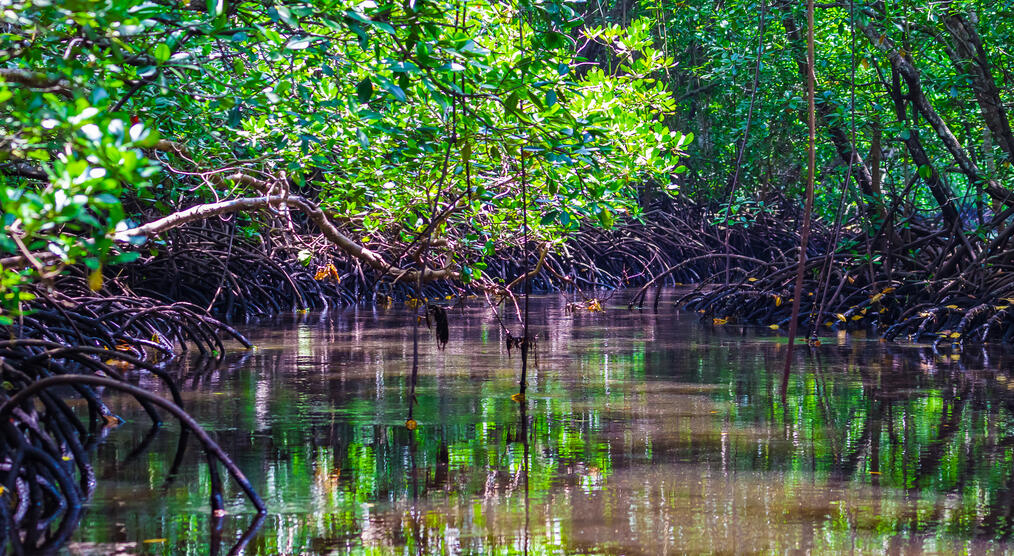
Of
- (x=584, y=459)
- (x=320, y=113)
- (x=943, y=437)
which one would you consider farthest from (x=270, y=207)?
(x=943, y=437)

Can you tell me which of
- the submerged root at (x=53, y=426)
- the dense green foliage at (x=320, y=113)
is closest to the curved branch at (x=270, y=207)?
the dense green foliage at (x=320, y=113)

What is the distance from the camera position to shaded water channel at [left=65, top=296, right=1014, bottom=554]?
12.2 ft

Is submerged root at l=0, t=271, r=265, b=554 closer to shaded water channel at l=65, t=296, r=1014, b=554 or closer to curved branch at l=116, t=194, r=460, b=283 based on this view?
shaded water channel at l=65, t=296, r=1014, b=554

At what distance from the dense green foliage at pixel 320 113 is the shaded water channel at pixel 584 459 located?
920 mm

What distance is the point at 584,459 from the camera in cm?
487

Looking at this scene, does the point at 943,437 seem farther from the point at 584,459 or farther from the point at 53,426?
the point at 53,426

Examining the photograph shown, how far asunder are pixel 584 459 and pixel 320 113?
2086mm

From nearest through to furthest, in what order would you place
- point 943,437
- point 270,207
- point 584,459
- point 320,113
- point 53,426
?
point 53,426 < point 584,459 < point 943,437 < point 320,113 < point 270,207

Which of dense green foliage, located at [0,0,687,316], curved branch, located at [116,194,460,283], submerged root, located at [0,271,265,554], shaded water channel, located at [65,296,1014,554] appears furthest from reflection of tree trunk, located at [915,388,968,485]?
submerged root, located at [0,271,265,554]

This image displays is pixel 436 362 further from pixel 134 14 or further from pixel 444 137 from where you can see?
pixel 134 14

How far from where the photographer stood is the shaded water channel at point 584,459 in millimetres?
3721

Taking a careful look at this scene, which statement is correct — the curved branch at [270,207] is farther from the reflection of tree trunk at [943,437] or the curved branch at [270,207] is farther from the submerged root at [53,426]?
Result: the reflection of tree trunk at [943,437]

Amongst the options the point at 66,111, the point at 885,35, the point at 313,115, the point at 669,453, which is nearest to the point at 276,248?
the point at 885,35

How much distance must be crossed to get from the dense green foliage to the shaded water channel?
0.92 m
